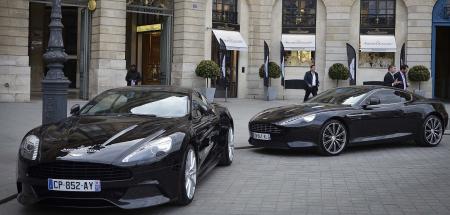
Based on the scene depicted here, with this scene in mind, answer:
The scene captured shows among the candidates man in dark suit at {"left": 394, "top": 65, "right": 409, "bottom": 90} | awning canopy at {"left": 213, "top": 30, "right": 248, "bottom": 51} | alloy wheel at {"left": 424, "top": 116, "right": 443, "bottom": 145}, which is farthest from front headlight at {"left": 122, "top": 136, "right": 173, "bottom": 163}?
awning canopy at {"left": 213, "top": 30, "right": 248, "bottom": 51}

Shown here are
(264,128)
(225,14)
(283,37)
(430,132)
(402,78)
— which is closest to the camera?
(264,128)

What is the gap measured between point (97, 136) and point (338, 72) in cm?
2329

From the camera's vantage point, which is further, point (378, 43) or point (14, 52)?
point (378, 43)

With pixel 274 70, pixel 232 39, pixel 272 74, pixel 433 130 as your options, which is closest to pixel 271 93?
pixel 272 74

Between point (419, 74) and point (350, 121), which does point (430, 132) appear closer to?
point (350, 121)

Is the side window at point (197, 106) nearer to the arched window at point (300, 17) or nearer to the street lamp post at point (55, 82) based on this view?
the street lamp post at point (55, 82)

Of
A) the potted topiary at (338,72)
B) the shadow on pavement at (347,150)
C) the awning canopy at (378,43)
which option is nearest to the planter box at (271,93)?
the potted topiary at (338,72)

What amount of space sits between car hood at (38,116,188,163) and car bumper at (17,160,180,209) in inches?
10.4

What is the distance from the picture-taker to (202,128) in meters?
7.86

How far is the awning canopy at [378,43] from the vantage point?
2931 centimetres

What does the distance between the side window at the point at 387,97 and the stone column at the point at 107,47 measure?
14063 mm

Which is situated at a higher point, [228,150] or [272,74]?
[272,74]

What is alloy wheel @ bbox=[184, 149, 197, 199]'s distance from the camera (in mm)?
6860

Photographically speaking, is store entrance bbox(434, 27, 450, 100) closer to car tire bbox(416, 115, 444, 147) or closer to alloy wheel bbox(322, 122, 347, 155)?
car tire bbox(416, 115, 444, 147)
